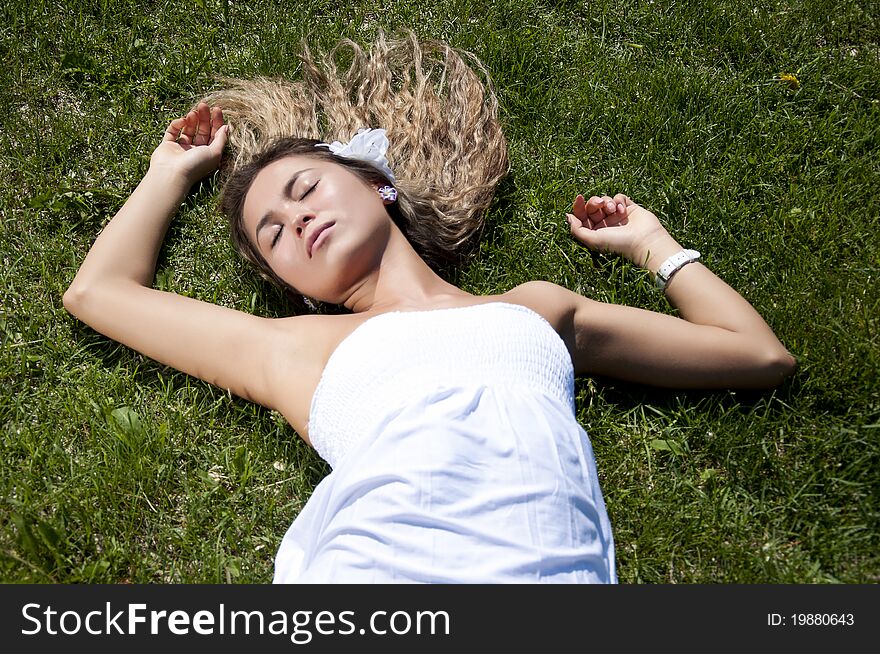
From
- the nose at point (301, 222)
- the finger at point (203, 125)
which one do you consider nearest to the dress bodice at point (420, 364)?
the nose at point (301, 222)

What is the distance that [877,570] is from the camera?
10.4ft

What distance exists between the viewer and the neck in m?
3.39

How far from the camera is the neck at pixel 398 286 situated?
3.39 meters

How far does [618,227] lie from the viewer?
13.0 ft

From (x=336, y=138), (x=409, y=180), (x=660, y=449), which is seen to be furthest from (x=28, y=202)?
(x=660, y=449)

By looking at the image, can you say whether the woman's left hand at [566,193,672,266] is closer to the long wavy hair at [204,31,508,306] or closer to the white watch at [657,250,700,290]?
the white watch at [657,250,700,290]

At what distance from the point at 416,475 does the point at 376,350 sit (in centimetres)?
54

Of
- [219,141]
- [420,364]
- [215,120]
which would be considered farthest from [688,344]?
[215,120]

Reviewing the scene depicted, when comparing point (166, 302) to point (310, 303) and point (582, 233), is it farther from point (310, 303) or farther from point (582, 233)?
point (582, 233)

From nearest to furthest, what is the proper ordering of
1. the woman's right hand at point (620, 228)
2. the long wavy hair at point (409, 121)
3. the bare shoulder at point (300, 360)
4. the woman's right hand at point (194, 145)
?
1. the bare shoulder at point (300, 360)
2. the woman's right hand at point (620, 228)
3. the long wavy hair at point (409, 121)
4. the woman's right hand at point (194, 145)

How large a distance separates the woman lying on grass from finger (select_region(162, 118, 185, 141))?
0.05 ft

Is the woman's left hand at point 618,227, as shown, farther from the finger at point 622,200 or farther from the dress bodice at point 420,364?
the dress bodice at point 420,364

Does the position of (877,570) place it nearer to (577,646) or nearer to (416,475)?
(577,646)

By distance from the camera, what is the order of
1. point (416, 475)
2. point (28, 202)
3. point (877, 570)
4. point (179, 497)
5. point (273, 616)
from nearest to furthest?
point (416, 475)
point (273, 616)
point (877, 570)
point (179, 497)
point (28, 202)
